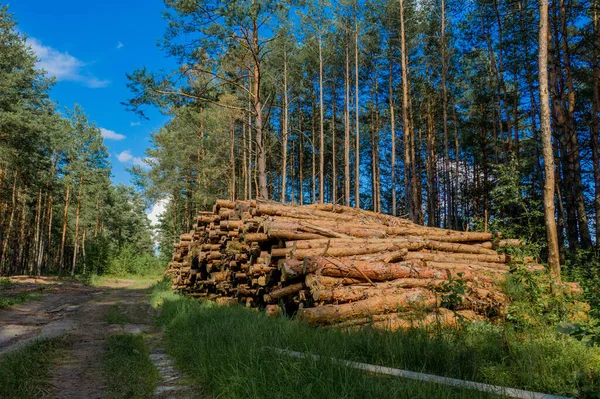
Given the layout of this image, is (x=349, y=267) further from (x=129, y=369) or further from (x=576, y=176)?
(x=576, y=176)

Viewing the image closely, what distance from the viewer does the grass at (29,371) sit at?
12.3 ft

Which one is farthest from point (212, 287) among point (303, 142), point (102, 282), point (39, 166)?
point (303, 142)

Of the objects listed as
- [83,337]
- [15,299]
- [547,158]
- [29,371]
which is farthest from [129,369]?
[15,299]

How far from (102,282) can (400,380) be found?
2793 centimetres

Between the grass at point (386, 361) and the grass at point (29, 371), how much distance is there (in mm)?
1684

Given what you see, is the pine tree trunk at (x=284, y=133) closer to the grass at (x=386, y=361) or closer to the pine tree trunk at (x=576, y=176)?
the pine tree trunk at (x=576, y=176)

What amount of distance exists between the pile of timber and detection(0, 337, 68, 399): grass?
137 inches

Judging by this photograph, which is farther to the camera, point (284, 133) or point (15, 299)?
point (284, 133)

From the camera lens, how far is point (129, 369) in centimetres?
468

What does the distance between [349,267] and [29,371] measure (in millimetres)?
4909

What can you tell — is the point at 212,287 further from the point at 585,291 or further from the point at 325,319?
the point at 585,291

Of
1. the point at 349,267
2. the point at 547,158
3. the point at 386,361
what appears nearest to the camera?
the point at 386,361

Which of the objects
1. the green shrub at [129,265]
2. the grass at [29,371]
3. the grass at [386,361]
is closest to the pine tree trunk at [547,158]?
the grass at [386,361]

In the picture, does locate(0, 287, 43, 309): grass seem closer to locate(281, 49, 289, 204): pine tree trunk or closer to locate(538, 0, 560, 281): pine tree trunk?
locate(281, 49, 289, 204): pine tree trunk
